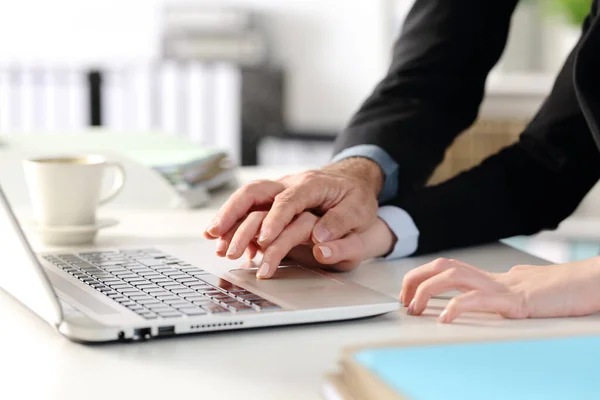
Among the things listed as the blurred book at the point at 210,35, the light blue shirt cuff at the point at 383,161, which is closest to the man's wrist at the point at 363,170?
the light blue shirt cuff at the point at 383,161

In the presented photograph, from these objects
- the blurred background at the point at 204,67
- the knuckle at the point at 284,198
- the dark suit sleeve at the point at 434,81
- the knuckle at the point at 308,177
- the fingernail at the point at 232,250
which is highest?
the dark suit sleeve at the point at 434,81

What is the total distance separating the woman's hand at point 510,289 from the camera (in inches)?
29.3

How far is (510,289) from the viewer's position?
2.50ft

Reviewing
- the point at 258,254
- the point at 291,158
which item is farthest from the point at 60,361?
the point at 291,158

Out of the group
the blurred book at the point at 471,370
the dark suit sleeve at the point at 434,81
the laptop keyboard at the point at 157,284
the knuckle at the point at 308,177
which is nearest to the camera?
the blurred book at the point at 471,370

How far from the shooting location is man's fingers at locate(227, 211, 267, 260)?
2.83 feet

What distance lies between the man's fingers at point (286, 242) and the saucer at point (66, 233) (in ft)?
0.87

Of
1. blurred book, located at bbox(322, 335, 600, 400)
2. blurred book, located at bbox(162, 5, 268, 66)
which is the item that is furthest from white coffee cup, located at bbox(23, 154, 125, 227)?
blurred book, located at bbox(162, 5, 268, 66)

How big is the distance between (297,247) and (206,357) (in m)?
0.30

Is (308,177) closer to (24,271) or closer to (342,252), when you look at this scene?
(342,252)

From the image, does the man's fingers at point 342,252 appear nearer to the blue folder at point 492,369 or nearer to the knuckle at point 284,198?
the knuckle at point 284,198

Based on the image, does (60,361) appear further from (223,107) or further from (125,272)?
(223,107)

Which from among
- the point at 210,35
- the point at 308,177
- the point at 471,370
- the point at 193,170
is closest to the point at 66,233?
the point at 308,177

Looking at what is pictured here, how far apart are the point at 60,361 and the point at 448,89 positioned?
2.47 feet
